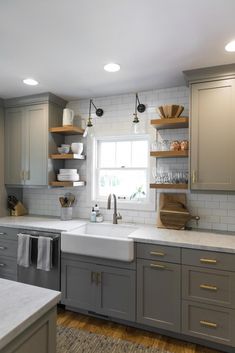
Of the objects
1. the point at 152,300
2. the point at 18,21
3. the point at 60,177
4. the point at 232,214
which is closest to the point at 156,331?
the point at 152,300

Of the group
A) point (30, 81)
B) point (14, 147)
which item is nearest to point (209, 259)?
point (30, 81)

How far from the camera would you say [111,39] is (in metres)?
1.82

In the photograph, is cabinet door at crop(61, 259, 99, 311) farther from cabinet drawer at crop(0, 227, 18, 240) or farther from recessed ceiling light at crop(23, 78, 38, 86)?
recessed ceiling light at crop(23, 78, 38, 86)

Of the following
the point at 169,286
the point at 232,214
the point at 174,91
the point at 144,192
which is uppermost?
the point at 174,91

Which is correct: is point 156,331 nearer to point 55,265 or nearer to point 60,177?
point 55,265

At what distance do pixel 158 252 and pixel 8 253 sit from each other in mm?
1814

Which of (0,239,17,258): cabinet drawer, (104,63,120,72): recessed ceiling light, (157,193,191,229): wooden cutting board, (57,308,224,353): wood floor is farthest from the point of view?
(0,239,17,258): cabinet drawer

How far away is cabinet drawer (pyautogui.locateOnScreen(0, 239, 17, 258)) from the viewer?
2812 mm

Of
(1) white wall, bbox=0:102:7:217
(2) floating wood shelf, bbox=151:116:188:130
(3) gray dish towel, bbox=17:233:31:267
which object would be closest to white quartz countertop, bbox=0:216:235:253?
(3) gray dish towel, bbox=17:233:31:267

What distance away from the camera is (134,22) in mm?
1609

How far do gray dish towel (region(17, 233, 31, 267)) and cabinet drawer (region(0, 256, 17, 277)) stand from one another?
16 cm

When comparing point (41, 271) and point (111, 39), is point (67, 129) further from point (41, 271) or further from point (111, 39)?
point (41, 271)

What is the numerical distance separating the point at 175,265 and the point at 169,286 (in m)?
0.21

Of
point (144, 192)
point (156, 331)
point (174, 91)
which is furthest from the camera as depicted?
point (144, 192)
